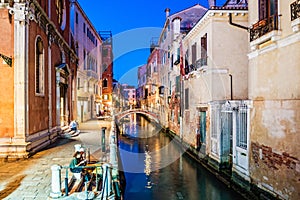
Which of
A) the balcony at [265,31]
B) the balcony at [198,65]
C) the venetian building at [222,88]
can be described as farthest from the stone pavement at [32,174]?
the balcony at [198,65]

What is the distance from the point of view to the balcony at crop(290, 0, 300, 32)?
607 cm

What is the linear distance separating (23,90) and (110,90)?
116 feet

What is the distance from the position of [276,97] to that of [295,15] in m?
2.11

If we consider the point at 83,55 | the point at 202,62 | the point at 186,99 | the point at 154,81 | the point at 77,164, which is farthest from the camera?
the point at 154,81

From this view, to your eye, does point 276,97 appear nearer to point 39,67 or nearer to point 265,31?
point 265,31

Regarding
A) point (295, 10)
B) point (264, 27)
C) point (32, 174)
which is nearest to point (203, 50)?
point (264, 27)

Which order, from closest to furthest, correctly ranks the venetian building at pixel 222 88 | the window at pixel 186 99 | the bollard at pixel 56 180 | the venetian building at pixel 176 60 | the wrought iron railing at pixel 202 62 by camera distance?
the bollard at pixel 56 180 → the venetian building at pixel 222 88 → the wrought iron railing at pixel 202 62 → the window at pixel 186 99 → the venetian building at pixel 176 60

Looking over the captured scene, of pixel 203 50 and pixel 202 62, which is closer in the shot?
pixel 202 62

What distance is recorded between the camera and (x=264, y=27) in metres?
7.54

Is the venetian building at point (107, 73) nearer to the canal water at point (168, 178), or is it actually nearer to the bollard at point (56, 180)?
the canal water at point (168, 178)

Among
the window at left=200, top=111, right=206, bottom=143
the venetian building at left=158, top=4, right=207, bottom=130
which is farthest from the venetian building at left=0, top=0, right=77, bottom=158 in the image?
the venetian building at left=158, top=4, right=207, bottom=130

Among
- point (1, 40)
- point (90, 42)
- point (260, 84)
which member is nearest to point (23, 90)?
point (1, 40)

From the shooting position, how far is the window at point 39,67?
10688 mm

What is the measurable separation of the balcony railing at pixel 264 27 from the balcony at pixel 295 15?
2.20 ft
